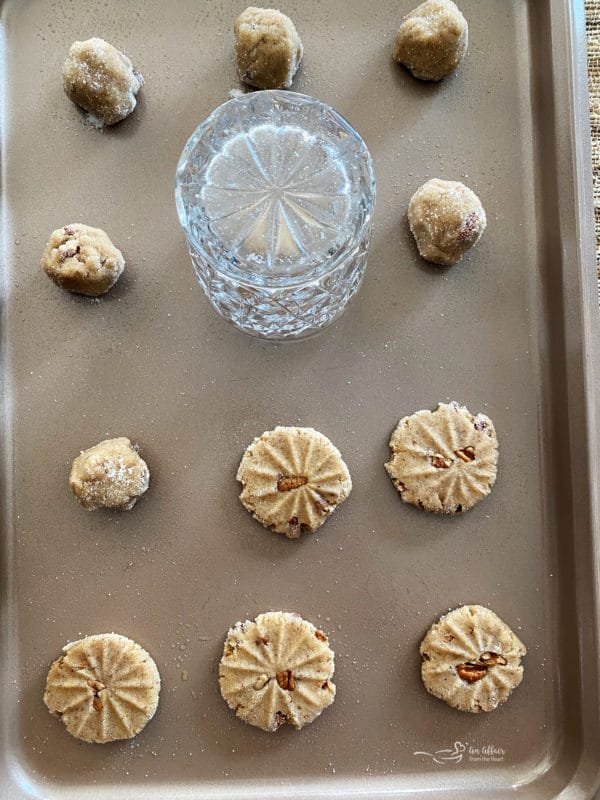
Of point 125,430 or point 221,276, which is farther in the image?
point 125,430

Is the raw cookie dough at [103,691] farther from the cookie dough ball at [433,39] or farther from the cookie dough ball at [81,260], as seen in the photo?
the cookie dough ball at [433,39]

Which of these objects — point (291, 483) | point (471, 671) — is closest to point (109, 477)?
point (291, 483)

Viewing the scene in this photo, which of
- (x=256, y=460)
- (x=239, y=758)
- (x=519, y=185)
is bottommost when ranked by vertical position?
(x=239, y=758)

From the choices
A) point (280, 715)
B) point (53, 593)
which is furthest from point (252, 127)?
point (280, 715)

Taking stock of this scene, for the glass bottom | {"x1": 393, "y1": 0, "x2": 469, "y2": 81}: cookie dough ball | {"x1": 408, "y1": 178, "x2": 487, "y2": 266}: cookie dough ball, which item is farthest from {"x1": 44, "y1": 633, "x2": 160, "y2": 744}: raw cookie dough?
{"x1": 393, "y1": 0, "x2": 469, "y2": 81}: cookie dough ball

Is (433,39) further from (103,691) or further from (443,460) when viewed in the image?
(103,691)

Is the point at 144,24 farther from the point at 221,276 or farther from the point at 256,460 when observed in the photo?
the point at 256,460
